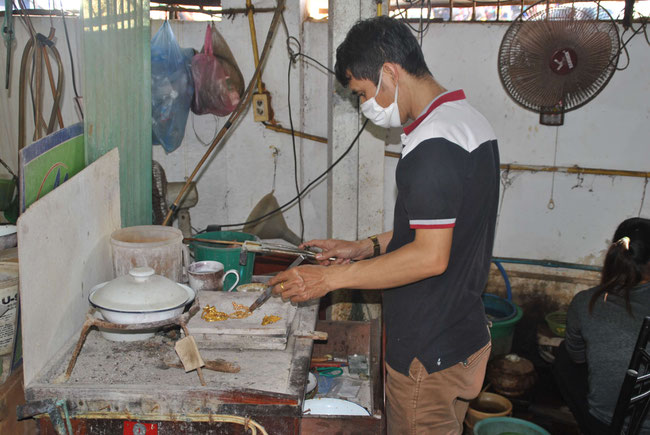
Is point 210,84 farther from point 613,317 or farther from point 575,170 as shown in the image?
point 613,317

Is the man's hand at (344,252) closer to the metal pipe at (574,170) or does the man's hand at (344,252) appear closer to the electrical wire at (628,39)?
the metal pipe at (574,170)

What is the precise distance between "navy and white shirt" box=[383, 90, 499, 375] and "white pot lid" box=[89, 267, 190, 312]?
0.72 meters

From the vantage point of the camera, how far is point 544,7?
405 cm

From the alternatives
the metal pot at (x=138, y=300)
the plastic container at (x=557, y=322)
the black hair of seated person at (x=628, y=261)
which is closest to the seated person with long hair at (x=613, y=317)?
the black hair of seated person at (x=628, y=261)

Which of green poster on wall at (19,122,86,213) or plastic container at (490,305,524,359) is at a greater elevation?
green poster on wall at (19,122,86,213)

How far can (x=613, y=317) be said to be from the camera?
249 cm

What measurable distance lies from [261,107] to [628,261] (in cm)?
295

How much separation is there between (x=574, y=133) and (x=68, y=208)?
3.76 meters

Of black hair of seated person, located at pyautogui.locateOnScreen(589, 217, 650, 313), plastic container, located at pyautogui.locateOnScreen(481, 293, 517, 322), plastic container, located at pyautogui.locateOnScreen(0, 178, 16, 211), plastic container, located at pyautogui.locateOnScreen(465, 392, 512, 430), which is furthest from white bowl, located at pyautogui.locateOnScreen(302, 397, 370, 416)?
plastic container, located at pyautogui.locateOnScreen(481, 293, 517, 322)

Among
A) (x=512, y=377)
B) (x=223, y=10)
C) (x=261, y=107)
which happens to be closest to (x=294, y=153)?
(x=261, y=107)

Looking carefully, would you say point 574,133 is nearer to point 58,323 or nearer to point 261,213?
point 261,213

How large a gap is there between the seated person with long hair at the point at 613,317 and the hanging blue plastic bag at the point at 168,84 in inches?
121

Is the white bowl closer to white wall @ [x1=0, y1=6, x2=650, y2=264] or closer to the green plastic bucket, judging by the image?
the green plastic bucket

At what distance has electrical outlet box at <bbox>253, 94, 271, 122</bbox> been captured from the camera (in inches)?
177
